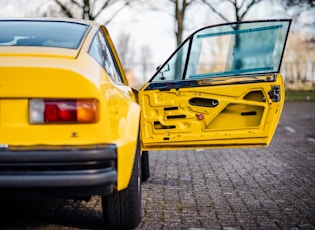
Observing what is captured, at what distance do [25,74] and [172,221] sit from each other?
1972 mm

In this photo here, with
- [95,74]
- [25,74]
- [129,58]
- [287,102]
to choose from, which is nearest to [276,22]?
[95,74]

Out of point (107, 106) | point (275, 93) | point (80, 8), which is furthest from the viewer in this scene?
point (80, 8)

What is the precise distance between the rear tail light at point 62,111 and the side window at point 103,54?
66cm

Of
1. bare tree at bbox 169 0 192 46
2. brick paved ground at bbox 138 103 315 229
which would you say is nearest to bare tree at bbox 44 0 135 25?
bare tree at bbox 169 0 192 46

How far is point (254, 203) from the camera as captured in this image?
19.8 feet

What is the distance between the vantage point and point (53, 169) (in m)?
3.81

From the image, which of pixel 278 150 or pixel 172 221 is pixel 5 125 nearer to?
pixel 172 221

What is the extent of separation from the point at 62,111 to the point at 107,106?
0.30m

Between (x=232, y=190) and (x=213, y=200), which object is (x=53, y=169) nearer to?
(x=213, y=200)

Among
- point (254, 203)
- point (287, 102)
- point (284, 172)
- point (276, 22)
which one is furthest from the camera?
point (287, 102)

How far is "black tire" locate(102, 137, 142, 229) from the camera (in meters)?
4.53

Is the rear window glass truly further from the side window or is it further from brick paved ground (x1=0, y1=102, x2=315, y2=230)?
brick paved ground (x1=0, y1=102, x2=315, y2=230)

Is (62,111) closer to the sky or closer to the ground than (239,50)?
closer to the sky

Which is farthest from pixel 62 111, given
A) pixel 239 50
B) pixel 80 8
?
pixel 80 8
